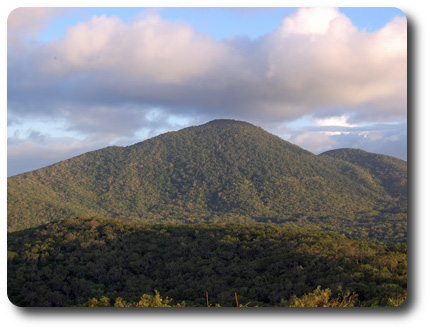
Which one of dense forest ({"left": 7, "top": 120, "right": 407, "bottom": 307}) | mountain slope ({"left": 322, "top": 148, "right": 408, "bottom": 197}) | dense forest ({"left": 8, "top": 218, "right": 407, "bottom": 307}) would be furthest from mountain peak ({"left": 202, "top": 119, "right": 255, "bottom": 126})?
dense forest ({"left": 8, "top": 218, "right": 407, "bottom": 307})

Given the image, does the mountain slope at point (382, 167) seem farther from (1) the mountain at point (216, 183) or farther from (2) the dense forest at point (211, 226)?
(2) the dense forest at point (211, 226)

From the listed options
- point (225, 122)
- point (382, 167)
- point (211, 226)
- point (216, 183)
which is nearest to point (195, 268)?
point (211, 226)

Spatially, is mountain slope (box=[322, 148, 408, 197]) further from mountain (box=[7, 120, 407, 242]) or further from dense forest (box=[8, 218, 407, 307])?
dense forest (box=[8, 218, 407, 307])

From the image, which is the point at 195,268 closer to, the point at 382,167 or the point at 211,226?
the point at 211,226

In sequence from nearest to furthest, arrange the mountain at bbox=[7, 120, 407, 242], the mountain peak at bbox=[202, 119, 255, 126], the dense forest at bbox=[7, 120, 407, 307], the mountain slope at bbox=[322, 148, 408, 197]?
1. the dense forest at bbox=[7, 120, 407, 307]
2. the mountain at bbox=[7, 120, 407, 242]
3. the mountain slope at bbox=[322, 148, 408, 197]
4. the mountain peak at bbox=[202, 119, 255, 126]

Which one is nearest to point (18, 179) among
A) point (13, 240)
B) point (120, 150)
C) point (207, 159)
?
point (120, 150)

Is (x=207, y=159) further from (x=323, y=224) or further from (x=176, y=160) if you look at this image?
(x=323, y=224)
